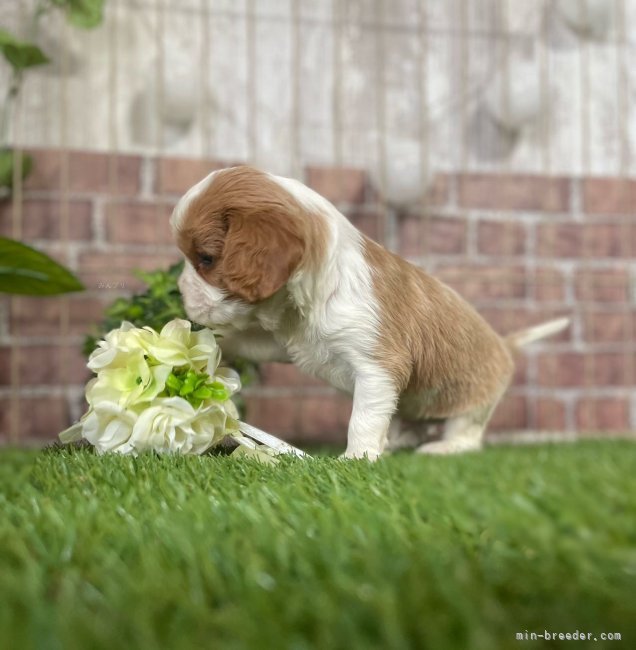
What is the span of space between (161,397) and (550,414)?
1597 mm

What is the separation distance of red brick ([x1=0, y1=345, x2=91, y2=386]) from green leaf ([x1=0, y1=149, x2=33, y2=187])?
1.46 feet

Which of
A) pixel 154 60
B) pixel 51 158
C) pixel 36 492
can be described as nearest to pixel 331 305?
pixel 36 492

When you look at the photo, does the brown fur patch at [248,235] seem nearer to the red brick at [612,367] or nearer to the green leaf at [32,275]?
the green leaf at [32,275]

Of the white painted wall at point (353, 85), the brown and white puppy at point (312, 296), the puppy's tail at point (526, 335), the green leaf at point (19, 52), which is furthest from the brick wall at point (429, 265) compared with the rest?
the brown and white puppy at point (312, 296)

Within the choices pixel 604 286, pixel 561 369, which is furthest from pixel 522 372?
pixel 604 286

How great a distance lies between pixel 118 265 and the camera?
2096 millimetres

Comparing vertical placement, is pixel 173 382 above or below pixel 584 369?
above

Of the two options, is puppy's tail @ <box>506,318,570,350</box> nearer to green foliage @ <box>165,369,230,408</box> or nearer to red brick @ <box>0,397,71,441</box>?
green foliage @ <box>165,369,230,408</box>

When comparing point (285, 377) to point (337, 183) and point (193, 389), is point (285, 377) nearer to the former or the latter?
point (337, 183)

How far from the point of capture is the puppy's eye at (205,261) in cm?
117

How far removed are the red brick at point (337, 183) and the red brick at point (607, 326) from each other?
32.5 inches

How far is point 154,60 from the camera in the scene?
2.26 metres

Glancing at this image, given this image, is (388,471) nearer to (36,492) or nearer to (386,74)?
(36,492)

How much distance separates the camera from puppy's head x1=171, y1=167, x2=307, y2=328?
42.8 inches
